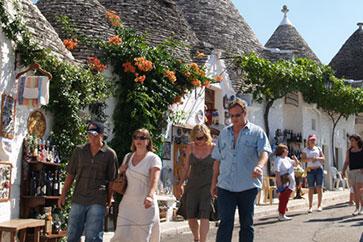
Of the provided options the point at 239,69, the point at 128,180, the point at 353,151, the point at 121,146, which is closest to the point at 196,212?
the point at 128,180

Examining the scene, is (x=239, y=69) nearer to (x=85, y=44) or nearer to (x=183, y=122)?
(x=183, y=122)

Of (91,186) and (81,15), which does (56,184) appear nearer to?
(91,186)

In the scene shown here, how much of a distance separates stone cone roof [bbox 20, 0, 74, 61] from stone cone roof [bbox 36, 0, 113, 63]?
185 cm

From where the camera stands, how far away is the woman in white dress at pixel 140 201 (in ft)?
19.3

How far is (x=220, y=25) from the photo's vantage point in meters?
23.0

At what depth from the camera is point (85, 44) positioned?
11.5 meters

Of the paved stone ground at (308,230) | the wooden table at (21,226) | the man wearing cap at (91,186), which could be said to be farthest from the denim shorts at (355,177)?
the wooden table at (21,226)

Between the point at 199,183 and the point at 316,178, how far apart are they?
5489mm

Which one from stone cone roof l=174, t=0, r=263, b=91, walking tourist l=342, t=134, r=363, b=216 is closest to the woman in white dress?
walking tourist l=342, t=134, r=363, b=216

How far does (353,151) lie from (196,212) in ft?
17.2

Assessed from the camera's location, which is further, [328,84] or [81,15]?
[328,84]

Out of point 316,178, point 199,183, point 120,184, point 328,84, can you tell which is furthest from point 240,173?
point 328,84

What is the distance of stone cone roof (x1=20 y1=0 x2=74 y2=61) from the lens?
29.9 ft

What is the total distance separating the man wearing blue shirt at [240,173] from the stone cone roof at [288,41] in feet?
73.1
